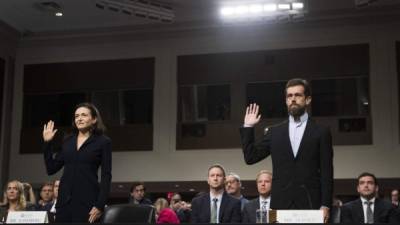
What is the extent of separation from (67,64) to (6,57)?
1.13 metres

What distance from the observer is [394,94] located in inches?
360

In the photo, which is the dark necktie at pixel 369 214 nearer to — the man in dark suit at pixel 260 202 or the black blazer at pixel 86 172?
the man in dark suit at pixel 260 202

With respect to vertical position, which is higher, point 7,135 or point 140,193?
point 7,135

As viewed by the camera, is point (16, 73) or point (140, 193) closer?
point (140, 193)

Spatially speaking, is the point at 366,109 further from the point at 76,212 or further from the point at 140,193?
the point at 76,212

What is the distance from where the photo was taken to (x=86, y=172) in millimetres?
3193

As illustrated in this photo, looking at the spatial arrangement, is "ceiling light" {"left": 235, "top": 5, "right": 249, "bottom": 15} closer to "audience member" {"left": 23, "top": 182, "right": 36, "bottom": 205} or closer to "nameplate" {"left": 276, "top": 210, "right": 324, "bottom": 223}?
"audience member" {"left": 23, "top": 182, "right": 36, "bottom": 205}

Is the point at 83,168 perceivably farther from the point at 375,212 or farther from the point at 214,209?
the point at 375,212

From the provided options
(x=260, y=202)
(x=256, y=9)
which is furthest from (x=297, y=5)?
(x=260, y=202)

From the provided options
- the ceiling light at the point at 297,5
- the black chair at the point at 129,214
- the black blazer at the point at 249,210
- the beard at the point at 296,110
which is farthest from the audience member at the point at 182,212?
the beard at the point at 296,110

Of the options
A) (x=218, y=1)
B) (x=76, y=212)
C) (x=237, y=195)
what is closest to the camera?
(x=76, y=212)

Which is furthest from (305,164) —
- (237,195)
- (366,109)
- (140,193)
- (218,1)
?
(366,109)

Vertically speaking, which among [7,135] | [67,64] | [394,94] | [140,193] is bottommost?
[140,193]

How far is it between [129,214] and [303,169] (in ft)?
3.49
